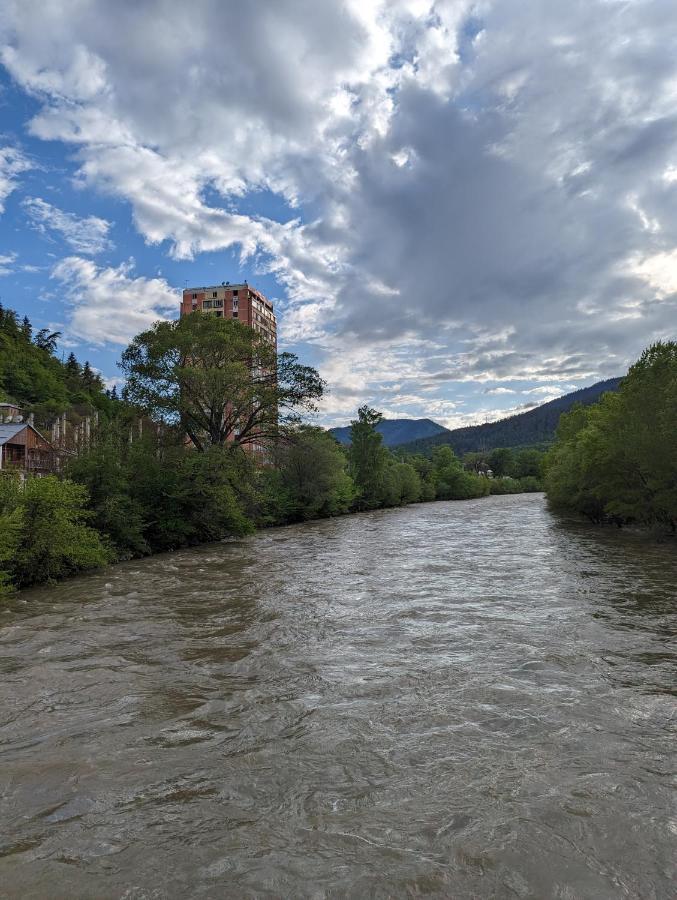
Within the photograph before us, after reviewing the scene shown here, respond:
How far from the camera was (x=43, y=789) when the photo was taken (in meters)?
4.60

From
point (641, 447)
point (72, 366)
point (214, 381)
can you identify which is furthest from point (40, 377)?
point (641, 447)

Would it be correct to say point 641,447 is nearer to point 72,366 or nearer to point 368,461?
point 368,461

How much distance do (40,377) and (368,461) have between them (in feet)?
172

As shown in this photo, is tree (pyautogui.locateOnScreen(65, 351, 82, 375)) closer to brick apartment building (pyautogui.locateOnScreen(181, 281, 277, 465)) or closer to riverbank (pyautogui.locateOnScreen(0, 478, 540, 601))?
brick apartment building (pyautogui.locateOnScreen(181, 281, 277, 465))

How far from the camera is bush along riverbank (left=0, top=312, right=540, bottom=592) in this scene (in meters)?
14.8

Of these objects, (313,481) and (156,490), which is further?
(313,481)

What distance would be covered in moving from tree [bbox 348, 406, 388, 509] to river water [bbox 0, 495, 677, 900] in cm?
5336

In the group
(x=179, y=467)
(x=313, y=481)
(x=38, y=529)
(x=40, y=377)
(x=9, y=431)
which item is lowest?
(x=38, y=529)

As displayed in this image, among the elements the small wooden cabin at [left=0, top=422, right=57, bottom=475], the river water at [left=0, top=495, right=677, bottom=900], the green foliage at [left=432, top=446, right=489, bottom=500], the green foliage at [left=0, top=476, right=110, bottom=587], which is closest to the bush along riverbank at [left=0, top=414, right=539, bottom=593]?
the green foliage at [left=0, top=476, right=110, bottom=587]

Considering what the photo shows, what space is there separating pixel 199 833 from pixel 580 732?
397cm

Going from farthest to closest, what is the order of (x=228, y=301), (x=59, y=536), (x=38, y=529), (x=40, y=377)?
(x=228, y=301) < (x=40, y=377) < (x=59, y=536) < (x=38, y=529)

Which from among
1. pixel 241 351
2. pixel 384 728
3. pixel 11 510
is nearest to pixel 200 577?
pixel 11 510

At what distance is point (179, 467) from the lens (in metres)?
25.0

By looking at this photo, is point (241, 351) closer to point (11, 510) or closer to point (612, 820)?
point (11, 510)
